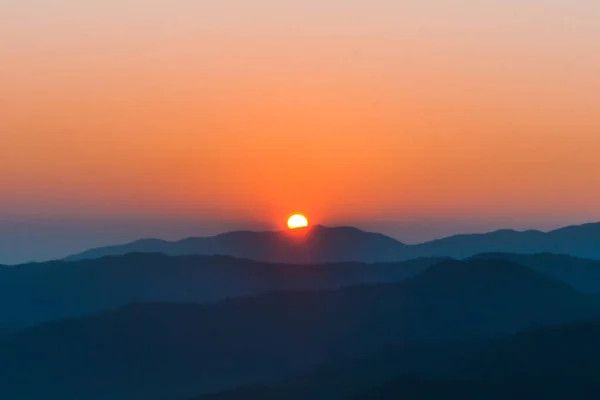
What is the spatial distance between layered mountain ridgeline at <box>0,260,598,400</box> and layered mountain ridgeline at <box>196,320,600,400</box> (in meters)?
31.7

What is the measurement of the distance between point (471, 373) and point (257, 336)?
87.8 m

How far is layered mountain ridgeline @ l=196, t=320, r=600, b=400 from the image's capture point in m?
100

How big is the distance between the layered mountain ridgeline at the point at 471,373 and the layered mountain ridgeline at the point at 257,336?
31.7 m

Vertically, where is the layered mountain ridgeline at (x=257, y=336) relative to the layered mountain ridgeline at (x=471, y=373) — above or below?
above

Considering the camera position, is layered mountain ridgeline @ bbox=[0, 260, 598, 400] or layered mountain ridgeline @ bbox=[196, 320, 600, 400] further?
layered mountain ridgeline @ bbox=[0, 260, 598, 400]

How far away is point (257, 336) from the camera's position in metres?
191

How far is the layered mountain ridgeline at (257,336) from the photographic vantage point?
558 ft

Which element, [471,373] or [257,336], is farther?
[257,336]

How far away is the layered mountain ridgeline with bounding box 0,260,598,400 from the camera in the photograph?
558 feet

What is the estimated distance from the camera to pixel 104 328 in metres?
196

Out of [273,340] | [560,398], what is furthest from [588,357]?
[273,340]

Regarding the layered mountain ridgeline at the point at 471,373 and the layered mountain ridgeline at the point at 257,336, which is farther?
the layered mountain ridgeline at the point at 257,336

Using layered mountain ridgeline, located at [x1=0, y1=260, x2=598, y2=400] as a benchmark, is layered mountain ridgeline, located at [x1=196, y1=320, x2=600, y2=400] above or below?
below

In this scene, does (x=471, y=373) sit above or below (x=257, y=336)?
below
